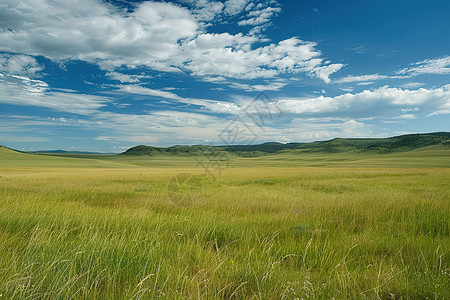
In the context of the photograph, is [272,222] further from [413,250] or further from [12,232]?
[12,232]

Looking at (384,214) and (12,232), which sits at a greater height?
(12,232)

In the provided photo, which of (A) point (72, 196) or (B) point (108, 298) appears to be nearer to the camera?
(B) point (108, 298)

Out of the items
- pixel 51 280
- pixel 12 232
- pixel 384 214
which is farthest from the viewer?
pixel 384 214

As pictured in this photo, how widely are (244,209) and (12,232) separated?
5423mm

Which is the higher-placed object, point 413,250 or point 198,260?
point 198,260

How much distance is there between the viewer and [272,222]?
5.71 meters

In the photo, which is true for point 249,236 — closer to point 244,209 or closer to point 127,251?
point 127,251

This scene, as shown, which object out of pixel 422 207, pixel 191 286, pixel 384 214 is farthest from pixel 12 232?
pixel 422 207

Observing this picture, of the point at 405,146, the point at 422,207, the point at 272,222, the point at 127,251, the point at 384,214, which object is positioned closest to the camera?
the point at 127,251

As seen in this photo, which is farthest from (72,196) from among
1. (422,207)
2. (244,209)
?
(422,207)

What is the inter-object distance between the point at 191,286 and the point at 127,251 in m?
1.16

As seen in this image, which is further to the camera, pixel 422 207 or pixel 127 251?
pixel 422 207

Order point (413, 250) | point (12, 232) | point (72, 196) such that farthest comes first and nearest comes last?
point (72, 196)
point (12, 232)
point (413, 250)

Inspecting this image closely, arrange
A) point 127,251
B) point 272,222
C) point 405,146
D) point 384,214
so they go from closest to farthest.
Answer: point 127,251 → point 272,222 → point 384,214 → point 405,146
